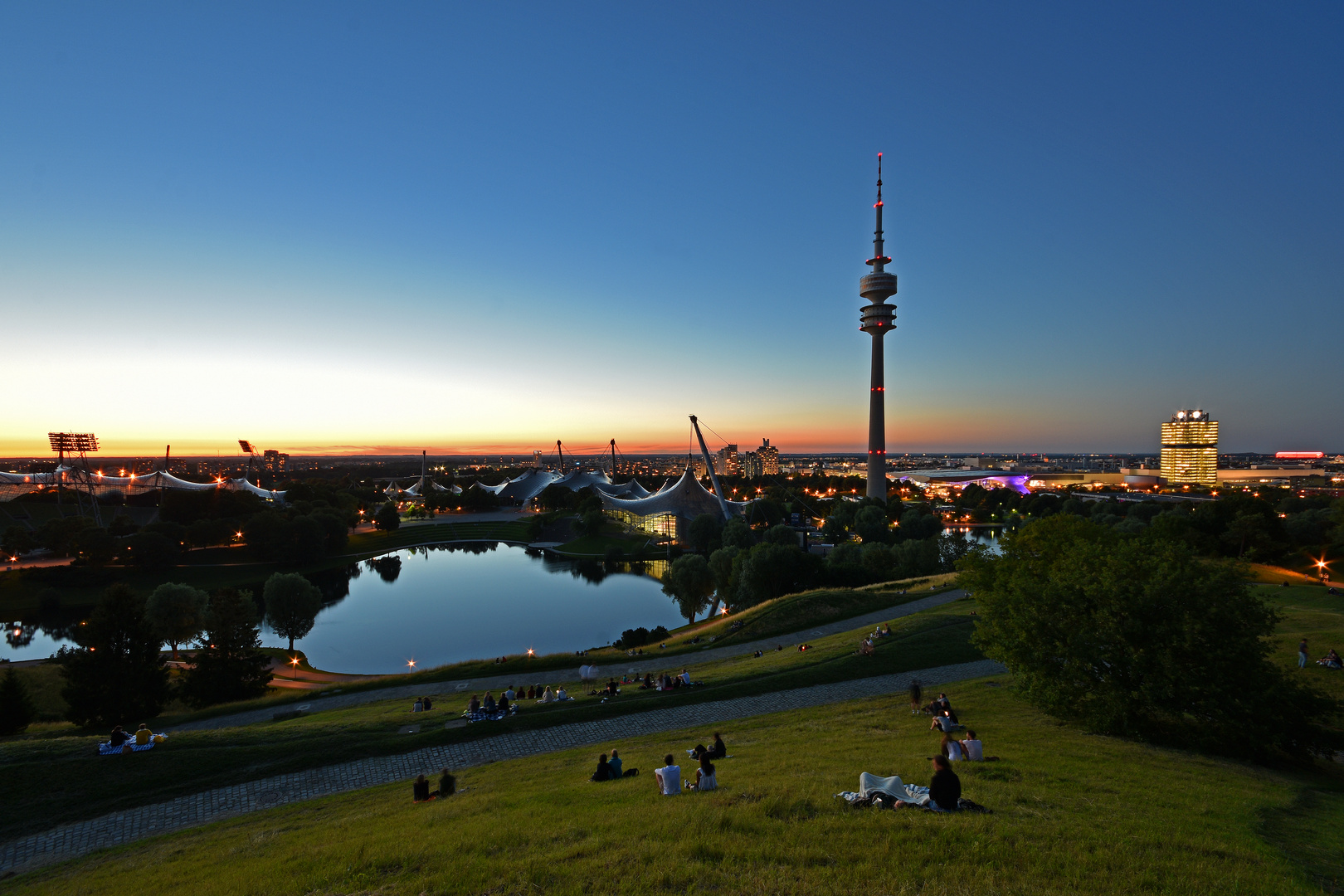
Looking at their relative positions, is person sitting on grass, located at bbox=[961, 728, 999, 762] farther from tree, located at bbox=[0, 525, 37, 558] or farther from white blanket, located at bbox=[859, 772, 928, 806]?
tree, located at bbox=[0, 525, 37, 558]

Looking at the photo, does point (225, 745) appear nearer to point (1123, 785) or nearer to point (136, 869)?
point (136, 869)

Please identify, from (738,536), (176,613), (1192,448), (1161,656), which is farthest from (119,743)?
(1192,448)

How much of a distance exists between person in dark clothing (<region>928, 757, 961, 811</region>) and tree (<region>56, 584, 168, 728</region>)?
19.7m

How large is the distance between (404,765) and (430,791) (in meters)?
2.43

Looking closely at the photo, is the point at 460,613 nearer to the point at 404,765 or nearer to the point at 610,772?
the point at 404,765

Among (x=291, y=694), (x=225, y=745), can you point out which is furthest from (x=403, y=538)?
(x=225, y=745)

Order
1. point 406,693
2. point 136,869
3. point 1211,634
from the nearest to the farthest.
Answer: point 136,869 < point 1211,634 < point 406,693

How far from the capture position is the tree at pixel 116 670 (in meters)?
16.3

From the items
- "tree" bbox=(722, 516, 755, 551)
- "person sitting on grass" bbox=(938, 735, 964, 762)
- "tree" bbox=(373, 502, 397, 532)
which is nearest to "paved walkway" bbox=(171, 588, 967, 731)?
"person sitting on grass" bbox=(938, 735, 964, 762)

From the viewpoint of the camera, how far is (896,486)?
355ft

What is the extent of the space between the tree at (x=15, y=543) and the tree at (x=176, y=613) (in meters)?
27.8

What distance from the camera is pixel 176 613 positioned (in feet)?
92.5

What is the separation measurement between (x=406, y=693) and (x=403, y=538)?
51.2 meters

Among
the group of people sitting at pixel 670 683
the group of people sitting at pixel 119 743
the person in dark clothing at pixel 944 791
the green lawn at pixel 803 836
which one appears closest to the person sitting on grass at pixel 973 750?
the green lawn at pixel 803 836
